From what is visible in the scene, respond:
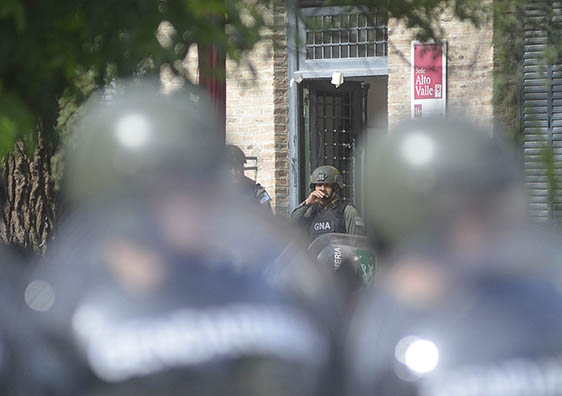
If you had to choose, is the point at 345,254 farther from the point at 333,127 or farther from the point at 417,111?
the point at 333,127

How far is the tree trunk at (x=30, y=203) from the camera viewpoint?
6.72 meters

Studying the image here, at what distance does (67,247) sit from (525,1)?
19.0 feet

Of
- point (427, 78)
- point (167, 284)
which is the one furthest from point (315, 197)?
point (167, 284)

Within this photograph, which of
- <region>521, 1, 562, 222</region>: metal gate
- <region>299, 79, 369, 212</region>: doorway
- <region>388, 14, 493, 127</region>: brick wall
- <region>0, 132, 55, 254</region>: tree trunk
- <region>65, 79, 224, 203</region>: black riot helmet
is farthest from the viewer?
<region>299, 79, 369, 212</region>: doorway

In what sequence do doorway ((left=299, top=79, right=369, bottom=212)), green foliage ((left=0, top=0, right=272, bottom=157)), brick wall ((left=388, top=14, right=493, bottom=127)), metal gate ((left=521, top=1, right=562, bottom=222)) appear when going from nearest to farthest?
green foliage ((left=0, top=0, right=272, bottom=157))
metal gate ((left=521, top=1, right=562, bottom=222))
brick wall ((left=388, top=14, right=493, bottom=127))
doorway ((left=299, top=79, right=369, bottom=212))

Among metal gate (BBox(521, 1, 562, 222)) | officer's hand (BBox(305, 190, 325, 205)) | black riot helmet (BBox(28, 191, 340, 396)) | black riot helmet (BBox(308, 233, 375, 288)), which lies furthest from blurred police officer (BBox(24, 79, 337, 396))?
metal gate (BBox(521, 1, 562, 222))

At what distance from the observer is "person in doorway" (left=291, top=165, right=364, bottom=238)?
8047 millimetres

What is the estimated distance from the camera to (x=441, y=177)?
97.7 inches

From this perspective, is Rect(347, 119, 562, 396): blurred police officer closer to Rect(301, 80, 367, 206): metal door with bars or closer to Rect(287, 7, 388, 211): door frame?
Rect(287, 7, 388, 211): door frame

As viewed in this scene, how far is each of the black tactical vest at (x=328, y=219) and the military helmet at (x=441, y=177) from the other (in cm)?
526

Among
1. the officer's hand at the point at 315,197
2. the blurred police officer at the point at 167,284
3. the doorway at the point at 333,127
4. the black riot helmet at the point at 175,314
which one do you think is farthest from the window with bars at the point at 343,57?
the black riot helmet at the point at 175,314

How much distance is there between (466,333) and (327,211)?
→ 19.9ft

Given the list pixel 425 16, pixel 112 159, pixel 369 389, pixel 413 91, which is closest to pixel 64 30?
pixel 112 159

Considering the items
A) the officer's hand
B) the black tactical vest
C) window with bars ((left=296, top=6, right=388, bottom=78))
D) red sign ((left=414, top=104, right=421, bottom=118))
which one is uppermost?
window with bars ((left=296, top=6, right=388, bottom=78))
